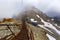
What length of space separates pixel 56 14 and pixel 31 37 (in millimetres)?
8945

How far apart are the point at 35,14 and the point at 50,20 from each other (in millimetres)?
908

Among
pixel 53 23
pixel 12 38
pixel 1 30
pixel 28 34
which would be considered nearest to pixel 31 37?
pixel 28 34

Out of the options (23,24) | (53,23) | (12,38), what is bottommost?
(12,38)

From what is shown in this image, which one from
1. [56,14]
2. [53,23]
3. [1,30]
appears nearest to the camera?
[1,30]

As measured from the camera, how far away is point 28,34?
8.14 ft

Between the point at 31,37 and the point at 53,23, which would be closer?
the point at 31,37

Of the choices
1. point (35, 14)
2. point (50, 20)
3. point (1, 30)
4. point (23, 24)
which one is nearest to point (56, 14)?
point (50, 20)

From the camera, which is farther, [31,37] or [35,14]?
[35,14]

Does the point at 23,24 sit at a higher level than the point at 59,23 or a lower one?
lower

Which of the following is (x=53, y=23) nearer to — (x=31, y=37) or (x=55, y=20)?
(x=55, y=20)

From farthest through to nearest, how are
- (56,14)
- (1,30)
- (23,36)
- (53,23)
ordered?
(56,14) < (53,23) < (1,30) < (23,36)

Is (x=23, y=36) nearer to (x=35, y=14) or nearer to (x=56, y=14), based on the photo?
(x=35, y=14)

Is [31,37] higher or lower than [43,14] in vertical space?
lower

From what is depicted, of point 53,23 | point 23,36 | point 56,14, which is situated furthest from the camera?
point 56,14
